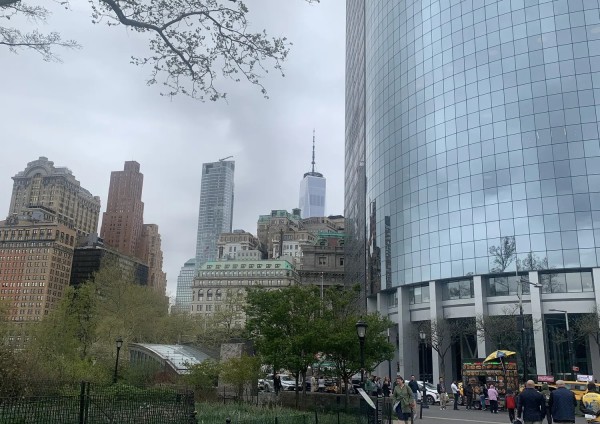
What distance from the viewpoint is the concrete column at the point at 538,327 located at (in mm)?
54844

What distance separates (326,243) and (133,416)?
5184 inches

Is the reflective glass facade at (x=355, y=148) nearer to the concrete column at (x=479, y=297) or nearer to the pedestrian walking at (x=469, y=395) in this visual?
the concrete column at (x=479, y=297)

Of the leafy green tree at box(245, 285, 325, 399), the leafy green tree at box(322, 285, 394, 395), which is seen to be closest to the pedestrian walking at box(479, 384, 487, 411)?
the leafy green tree at box(322, 285, 394, 395)

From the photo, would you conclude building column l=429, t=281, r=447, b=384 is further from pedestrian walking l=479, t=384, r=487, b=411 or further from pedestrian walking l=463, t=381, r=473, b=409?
pedestrian walking l=479, t=384, r=487, b=411

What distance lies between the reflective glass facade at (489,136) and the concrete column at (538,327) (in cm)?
330

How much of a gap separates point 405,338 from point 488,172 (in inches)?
914

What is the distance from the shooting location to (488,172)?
60938mm

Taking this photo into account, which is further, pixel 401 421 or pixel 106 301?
pixel 106 301

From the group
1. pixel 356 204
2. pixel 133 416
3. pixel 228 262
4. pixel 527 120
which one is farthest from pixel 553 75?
pixel 228 262

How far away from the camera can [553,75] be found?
2334 inches

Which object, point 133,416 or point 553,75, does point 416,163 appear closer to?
point 553,75

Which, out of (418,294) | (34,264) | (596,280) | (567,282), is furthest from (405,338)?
(34,264)

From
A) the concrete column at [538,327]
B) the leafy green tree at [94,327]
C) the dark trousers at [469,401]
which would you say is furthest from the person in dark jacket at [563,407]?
the concrete column at [538,327]

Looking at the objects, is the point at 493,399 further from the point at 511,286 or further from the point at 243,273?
the point at 243,273
